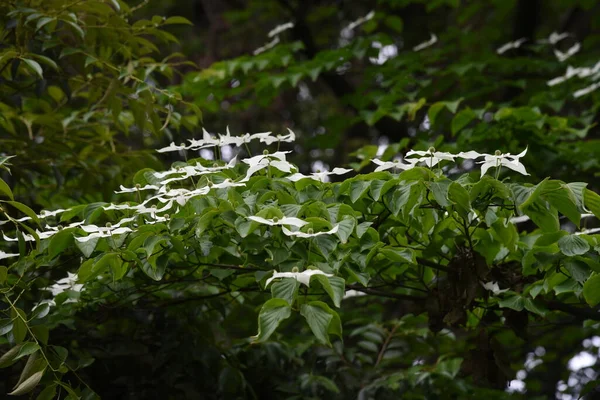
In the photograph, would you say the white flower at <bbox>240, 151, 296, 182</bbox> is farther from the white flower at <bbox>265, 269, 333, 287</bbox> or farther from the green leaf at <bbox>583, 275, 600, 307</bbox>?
the green leaf at <bbox>583, 275, 600, 307</bbox>

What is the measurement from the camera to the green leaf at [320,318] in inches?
58.0

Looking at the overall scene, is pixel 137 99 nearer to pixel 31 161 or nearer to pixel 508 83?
pixel 31 161

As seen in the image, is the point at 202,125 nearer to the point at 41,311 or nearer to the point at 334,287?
the point at 41,311

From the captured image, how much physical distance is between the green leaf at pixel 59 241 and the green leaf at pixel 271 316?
568mm

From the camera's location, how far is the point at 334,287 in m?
1.53

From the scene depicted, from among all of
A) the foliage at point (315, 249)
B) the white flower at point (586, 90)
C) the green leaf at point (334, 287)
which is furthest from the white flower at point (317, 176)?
the white flower at point (586, 90)

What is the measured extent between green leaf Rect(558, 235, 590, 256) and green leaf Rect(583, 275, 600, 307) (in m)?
0.07

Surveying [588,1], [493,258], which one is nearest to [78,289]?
[493,258]

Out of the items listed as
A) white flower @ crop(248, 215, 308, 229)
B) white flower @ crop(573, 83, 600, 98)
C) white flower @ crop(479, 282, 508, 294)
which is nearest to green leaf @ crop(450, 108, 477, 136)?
white flower @ crop(573, 83, 600, 98)

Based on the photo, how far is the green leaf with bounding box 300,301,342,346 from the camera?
4.83 feet

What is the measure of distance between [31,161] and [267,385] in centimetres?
112

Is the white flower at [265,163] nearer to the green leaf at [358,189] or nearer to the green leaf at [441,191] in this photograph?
the green leaf at [358,189]

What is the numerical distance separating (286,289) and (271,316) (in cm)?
7

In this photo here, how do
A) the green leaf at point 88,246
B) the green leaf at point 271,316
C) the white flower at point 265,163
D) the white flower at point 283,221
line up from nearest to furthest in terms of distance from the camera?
the green leaf at point 271,316
the white flower at point 283,221
the green leaf at point 88,246
the white flower at point 265,163
